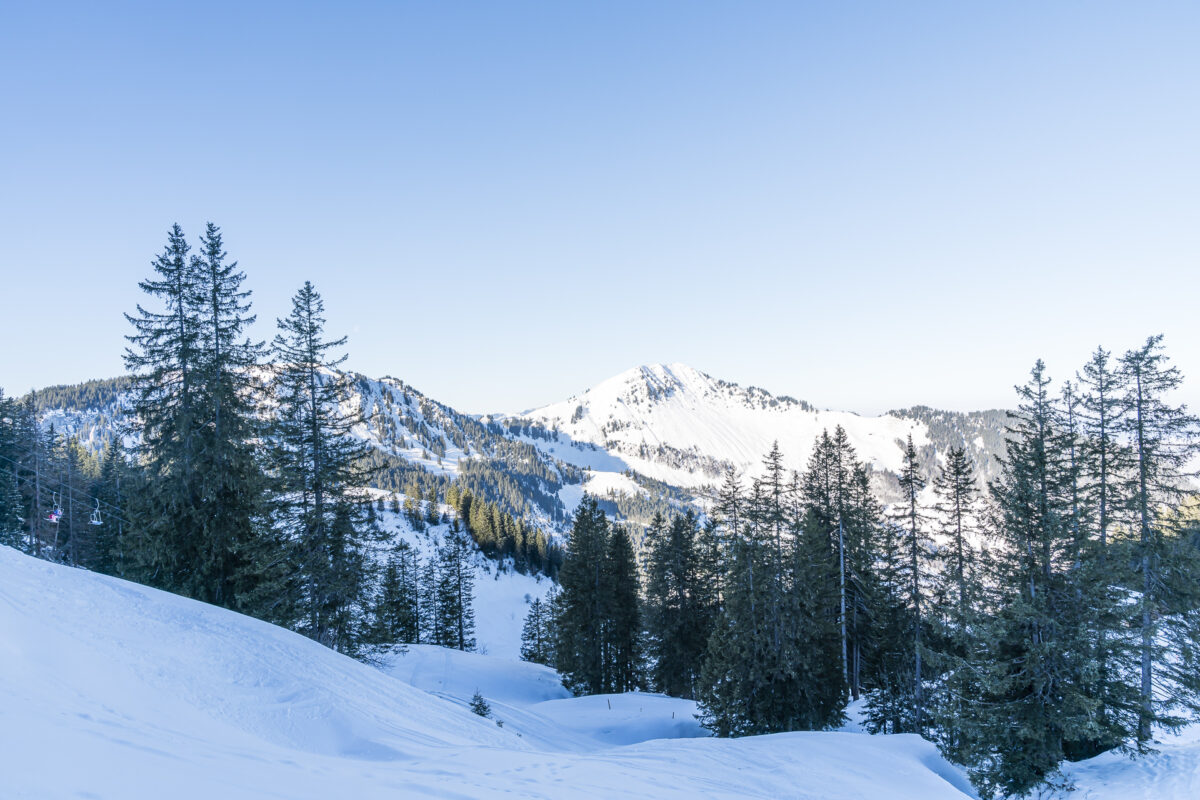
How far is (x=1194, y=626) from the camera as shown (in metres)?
17.5

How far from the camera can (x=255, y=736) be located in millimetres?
8211

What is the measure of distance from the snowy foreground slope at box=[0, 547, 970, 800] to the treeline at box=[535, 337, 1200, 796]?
3.63m

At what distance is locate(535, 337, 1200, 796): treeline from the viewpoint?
46.8 ft

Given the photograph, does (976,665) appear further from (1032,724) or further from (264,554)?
(264,554)

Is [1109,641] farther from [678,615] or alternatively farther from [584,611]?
[584,611]

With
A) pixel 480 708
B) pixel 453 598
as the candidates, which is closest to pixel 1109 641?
pixel 480 708

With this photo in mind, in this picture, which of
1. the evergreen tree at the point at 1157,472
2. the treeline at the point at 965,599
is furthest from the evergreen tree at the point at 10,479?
the evergreen tree at the point at 1157,472

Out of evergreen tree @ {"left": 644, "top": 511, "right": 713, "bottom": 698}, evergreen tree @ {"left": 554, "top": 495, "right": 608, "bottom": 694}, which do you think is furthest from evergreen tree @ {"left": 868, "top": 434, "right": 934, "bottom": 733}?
evergreen tree @ {"left": 554, "top": 495, "right": 608, "bottom": 694}

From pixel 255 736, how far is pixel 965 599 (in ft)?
55.3

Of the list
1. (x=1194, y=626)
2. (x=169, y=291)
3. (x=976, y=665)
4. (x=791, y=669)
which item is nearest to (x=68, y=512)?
(x=169, y=291)

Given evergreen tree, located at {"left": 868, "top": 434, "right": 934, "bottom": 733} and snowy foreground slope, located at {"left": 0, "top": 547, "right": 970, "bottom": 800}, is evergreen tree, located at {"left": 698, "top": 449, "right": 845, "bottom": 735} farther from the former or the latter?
snowy foreground slope, located at {"left": 0, "top": 547, "right": 970, "bottom": 800}

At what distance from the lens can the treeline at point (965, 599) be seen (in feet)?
46.8

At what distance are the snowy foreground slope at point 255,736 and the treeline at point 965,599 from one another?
3634mm

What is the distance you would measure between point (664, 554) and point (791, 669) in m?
13.2
